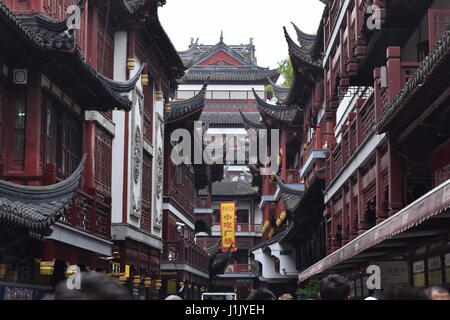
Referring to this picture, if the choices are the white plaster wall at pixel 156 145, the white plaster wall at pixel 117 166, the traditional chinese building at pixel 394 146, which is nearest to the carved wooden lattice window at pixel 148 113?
the white plaster wall at pixel 156 145

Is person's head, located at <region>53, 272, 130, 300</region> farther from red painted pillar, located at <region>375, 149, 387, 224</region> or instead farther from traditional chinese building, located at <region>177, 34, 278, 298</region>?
traditional chinese building, located at <region>177, 34, 278, 298</region>

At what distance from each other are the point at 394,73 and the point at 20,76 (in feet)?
22.5

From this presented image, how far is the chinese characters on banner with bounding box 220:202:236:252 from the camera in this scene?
2625 inches

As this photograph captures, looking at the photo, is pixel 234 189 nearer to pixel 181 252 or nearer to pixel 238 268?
pixel 238 268

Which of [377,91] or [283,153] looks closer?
[377,91]

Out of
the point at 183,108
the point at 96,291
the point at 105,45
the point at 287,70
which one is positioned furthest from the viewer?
the point at 287,70

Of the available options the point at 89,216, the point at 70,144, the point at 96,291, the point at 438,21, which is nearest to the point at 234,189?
the point at 70,144

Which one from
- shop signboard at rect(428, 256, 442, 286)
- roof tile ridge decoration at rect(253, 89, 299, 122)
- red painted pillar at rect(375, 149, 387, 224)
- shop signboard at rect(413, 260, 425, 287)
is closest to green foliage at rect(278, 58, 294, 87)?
roof tile ridge decoration at rect(253, 89, 299, 122)

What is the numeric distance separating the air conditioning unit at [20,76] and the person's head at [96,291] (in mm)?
13426

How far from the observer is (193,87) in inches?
3145

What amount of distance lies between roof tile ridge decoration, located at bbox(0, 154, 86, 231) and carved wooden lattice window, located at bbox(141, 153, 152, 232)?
13098mm

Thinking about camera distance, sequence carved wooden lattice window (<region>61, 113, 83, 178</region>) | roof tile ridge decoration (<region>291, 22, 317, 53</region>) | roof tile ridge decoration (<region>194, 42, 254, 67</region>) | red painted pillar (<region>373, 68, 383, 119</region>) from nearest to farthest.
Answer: red painted pillar (<region>373, 68, 383, 119</region>)
carved wooden lattice window (<region>61, 113, 83, 178</region>)
roof tile ridge decoration (<region>291, 22, 317, 53</region>)
roof tile ridge decoration (<region>194, 42, 254, 67</region>)

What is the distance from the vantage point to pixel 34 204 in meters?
14.4
